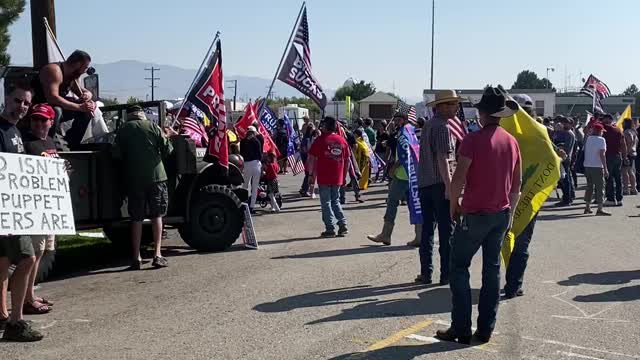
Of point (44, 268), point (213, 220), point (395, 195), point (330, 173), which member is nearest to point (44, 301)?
point (44, 268)

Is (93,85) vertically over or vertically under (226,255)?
over

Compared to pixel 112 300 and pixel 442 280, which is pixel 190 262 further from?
pixel 442 280

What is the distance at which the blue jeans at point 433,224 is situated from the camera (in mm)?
7641

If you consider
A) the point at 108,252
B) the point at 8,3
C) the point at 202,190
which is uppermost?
the point at 8,3

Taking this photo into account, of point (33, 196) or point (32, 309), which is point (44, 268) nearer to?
point (32, 309)

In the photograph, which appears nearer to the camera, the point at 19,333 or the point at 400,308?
the point at 19,333

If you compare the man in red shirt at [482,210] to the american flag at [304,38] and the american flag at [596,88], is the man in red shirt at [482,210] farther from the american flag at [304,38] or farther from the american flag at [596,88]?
the american flag at [596,88]

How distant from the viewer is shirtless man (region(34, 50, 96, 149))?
809cm

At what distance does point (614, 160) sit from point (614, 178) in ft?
1.27

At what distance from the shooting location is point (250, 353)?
548 cm

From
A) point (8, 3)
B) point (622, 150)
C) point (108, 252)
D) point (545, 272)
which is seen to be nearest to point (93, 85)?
point (108, 252)

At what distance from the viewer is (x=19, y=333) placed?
575 centimetres

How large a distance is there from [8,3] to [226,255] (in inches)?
449

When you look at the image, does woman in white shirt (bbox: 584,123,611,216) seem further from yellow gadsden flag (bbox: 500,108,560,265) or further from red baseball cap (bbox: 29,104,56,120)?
red baseball cap (bbox: 29,104,56,120)
